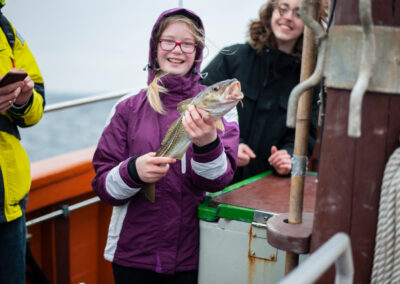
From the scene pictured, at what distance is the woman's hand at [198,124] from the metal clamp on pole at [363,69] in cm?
81

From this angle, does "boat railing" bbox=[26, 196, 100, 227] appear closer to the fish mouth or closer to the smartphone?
the smartphone

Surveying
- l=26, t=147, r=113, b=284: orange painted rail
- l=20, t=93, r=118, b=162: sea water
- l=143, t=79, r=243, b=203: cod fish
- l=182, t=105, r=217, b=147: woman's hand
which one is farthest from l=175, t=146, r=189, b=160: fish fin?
l=20, t=93, r=118, b=162: sea water

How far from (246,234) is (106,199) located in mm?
645

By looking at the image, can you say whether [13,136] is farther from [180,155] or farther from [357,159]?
[357,159]

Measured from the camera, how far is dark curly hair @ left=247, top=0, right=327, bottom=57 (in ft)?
10.8

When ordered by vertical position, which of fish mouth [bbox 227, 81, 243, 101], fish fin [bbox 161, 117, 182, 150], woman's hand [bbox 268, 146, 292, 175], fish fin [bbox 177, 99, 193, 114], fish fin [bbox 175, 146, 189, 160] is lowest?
woman's hand [bbox 268, 146, 292, 175]

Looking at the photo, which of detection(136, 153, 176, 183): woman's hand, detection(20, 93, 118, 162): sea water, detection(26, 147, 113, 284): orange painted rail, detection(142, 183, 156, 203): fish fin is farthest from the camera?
detection(20, 93, 118, 162): sea water

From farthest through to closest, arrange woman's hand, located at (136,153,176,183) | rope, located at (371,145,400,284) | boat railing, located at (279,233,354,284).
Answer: woman's hand, located at (136,153,176,183), rope, located at (371,145,400,284), boat railing, located at (279,233,354,284)

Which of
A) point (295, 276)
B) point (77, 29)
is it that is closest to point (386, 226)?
point (295, 276)

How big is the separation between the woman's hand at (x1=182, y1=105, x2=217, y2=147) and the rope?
83cm

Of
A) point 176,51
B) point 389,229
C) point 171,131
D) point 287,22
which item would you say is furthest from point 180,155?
point 287,22

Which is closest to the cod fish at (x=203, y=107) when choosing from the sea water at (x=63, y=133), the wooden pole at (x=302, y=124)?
the wooden pole at (x=302, y=124)

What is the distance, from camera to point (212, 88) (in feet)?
6.72

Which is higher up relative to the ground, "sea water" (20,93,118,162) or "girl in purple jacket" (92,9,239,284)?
"girl in purple jacket" (92,9,239,284)
